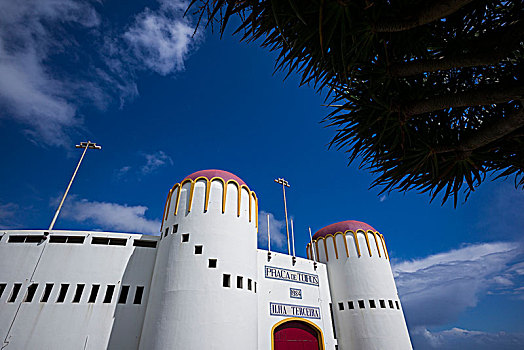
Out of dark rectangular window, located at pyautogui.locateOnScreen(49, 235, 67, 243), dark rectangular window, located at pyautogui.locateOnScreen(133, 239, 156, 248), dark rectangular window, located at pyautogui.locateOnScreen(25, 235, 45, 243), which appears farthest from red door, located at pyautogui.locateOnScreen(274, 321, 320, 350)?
dark rectangular window, located at pyautogui.locateOnScreen(25, 235, 45, 243)

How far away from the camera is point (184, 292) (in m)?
14.1

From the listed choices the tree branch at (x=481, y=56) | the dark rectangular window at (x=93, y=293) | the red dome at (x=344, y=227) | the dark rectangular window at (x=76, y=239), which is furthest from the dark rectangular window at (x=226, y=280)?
the tree branch at (x=481, y=56)

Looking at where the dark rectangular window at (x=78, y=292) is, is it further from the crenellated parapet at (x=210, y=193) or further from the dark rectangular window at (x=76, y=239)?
the crenellated parapet at (x=210, y=193)

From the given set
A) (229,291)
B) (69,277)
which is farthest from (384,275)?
(69,277)

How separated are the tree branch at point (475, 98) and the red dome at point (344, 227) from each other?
20.6 m

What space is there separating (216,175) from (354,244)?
14.1m

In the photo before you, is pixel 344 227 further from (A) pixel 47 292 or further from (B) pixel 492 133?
(A) pixel 47 292

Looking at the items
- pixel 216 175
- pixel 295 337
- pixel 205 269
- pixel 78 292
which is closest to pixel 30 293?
pixel 78 292

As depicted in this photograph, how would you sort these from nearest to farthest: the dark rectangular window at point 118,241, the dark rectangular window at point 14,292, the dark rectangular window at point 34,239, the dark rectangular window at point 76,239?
the dark rectangular window at point 14,292 < the dark rectangular window at point 34,239 < the dark rectangular window at point 76,239 < the dark rectangular window at point 118,241

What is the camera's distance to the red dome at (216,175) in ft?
60.1

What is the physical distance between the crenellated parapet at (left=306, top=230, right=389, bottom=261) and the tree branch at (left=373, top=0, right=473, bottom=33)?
21543 millimetres

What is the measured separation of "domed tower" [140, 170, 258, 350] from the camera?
525 inches

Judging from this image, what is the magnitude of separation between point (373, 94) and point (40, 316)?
19.4 meters

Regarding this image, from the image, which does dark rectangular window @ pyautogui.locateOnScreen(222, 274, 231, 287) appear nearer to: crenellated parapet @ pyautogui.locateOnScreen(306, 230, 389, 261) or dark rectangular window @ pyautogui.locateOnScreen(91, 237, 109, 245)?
dark rectangular window @ pyautogui.locateOnScreen(91, 237, 109, 245)
